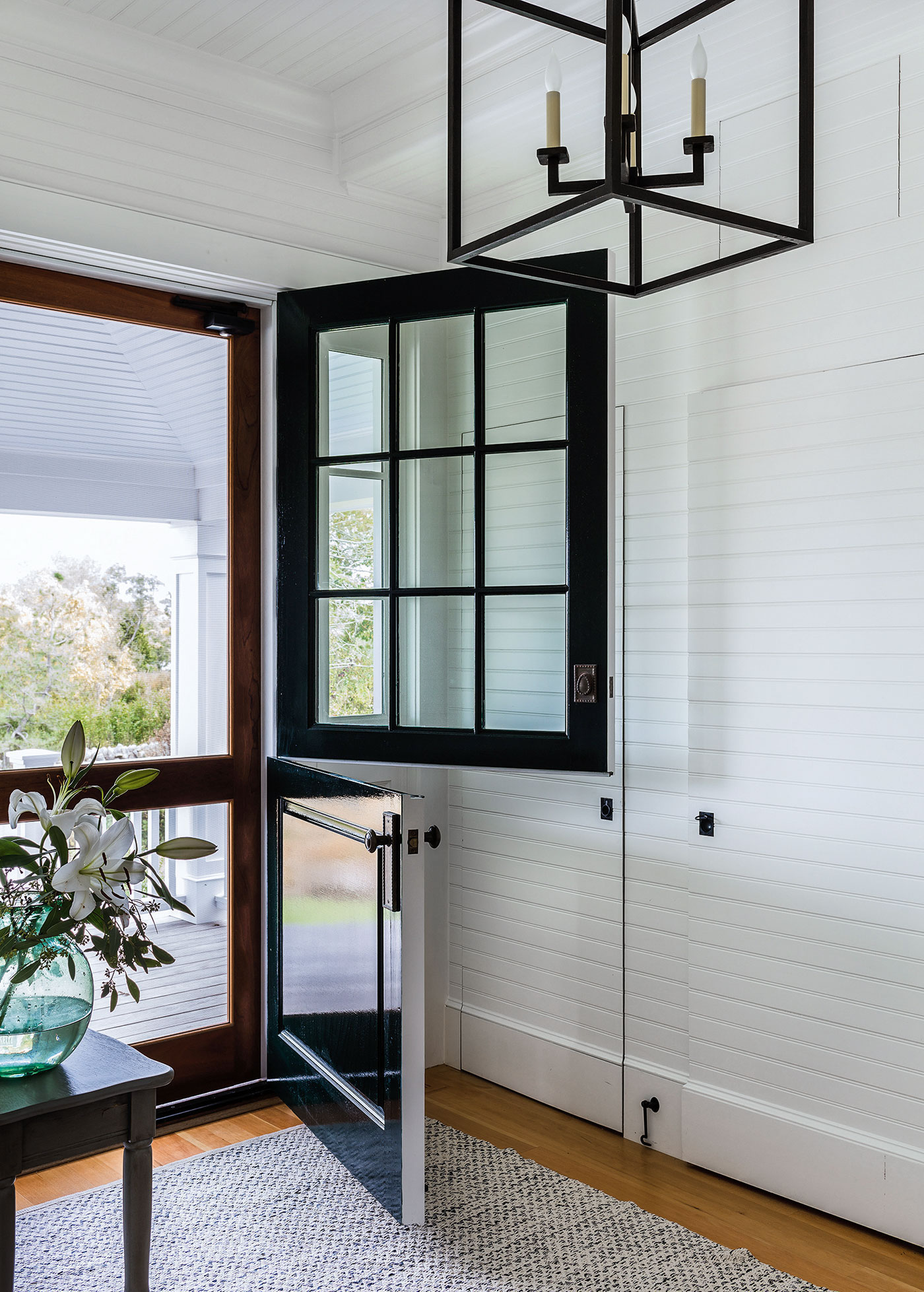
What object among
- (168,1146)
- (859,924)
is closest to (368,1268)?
(168,1146)

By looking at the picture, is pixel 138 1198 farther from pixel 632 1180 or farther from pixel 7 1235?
pixel 632 1180

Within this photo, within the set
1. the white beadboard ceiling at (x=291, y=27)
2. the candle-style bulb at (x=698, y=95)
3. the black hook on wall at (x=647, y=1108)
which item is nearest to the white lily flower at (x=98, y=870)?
the candle-style bulb at (x=698, y=95)

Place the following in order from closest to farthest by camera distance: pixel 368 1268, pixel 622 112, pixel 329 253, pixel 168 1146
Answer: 1. pixel 622 112
2. pixel 368 1268
3. pixel 168 1146
4. pixel 329 253

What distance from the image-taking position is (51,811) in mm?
2027

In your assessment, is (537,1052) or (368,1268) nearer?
(368,1268)

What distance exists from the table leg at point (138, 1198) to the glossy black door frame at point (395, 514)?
1.28 meters

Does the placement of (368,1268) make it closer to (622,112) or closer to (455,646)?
(455,646)

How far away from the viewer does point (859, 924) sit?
8.18 ft

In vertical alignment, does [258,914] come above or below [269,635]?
below

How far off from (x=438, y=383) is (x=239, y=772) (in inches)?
51.9

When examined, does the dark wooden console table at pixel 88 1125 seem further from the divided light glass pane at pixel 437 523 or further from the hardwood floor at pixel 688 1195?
the divided light glass pane at pixel 437 523

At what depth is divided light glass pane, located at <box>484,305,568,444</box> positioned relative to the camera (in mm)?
2850

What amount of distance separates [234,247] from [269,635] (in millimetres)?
1137

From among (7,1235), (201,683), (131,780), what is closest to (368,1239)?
(7,1235)
